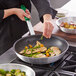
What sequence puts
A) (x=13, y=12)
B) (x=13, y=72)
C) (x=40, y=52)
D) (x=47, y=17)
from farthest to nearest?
1. (x=13, y=12)
2. (x=47, y=17)
3. (x=40, y=52)
4. (x=13, y=72)

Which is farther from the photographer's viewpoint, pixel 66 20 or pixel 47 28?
pixel 66 20

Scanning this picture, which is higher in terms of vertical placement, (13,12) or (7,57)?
(13,12)

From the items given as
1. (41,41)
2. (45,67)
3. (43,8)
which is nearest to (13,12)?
(43,8)

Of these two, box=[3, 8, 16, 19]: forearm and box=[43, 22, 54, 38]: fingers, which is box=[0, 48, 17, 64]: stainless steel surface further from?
box=[3, 8, 16, 19]: forearm

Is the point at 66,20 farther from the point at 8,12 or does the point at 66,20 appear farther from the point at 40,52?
the point at 40,52

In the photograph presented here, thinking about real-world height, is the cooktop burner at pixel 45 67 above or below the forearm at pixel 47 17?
below

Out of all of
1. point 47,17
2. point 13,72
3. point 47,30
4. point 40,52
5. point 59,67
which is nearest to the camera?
point 13,72

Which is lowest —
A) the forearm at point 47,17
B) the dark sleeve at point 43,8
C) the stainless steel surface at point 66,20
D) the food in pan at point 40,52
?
the stainless steel surface at point 66,20

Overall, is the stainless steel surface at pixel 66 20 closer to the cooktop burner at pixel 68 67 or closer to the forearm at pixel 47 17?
the forearm at pixel 47 17

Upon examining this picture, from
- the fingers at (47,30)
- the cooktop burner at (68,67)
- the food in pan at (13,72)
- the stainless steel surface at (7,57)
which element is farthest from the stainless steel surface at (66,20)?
the food in pan at (13,72)

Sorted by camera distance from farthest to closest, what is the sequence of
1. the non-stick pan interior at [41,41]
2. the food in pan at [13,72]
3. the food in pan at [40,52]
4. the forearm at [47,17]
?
the forearm at [47,17], the non-stick pan interior at [41,41], the food in pan at [40,52], the food in pan at [13,72]

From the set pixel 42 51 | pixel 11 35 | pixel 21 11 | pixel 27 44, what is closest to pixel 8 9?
pixel 21 11

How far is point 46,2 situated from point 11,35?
1.51 feet

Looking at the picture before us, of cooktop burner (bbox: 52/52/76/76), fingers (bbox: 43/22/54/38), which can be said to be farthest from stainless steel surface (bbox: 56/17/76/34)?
cooktop burner (bbox: 52/52/76/76)
